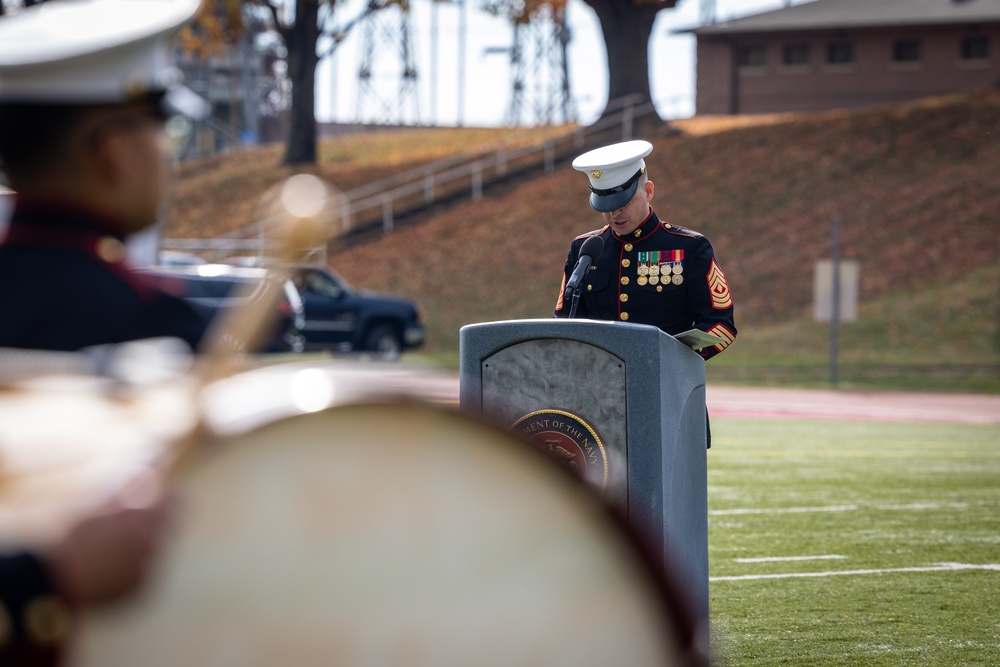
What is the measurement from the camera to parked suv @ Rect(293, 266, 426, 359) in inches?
922

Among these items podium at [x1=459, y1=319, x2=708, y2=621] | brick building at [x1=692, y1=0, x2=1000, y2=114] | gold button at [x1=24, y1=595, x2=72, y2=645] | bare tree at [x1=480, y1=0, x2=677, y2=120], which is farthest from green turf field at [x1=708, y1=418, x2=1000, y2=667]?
brick building at [x1=692, y1=0, x2=1000, y2=114]

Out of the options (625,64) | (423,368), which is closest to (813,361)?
(625,64)

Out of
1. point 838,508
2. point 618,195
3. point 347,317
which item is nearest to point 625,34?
point 347,317

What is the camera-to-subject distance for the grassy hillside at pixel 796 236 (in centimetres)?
2617

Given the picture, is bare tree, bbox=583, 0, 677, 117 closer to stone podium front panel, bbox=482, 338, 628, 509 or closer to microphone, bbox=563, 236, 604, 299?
microphone, bbox=563, 236, 604, 299

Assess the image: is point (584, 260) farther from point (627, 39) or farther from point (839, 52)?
point (839, 52)

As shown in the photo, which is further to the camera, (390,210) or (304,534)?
(390,210)

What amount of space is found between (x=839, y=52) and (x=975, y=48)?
4172 mm

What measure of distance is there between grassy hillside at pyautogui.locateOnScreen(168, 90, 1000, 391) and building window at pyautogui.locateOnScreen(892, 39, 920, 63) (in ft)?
25.1

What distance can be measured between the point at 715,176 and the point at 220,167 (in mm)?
19263

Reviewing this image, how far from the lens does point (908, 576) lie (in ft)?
22.0

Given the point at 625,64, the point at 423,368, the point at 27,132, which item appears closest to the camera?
the point at 27,132

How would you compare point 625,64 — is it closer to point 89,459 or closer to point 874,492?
point 874,492

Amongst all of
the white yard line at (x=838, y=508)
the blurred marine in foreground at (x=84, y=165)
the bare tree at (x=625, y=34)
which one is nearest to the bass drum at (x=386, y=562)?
the blurred marine in foreground at (x=84, y=165)
